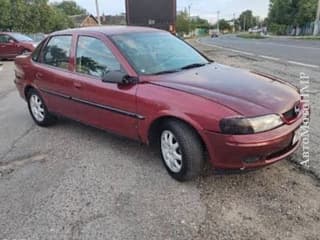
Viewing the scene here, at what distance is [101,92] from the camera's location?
455 centimetres

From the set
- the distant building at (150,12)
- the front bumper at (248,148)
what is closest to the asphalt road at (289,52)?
the distant building at (150,12)

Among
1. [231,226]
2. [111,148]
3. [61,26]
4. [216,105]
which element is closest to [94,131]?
[111,148]

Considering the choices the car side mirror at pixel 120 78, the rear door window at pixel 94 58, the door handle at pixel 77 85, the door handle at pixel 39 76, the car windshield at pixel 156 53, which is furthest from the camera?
the door handle at pixel 39 76

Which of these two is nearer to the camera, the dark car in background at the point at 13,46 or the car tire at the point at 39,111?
the car tire at the point at 39,111

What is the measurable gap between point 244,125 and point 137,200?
1219 mm

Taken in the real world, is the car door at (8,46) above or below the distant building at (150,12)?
below

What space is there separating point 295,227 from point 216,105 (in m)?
1.22

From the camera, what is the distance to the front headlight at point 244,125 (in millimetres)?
3334

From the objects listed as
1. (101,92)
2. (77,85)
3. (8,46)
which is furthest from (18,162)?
(8,46)

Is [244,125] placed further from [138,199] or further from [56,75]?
[56,75]

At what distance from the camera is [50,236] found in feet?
10.1

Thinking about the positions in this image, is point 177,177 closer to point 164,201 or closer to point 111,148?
point 164,201

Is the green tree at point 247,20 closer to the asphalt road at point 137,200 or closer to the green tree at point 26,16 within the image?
the green tree at point 26,16

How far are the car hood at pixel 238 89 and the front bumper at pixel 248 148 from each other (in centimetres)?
21
